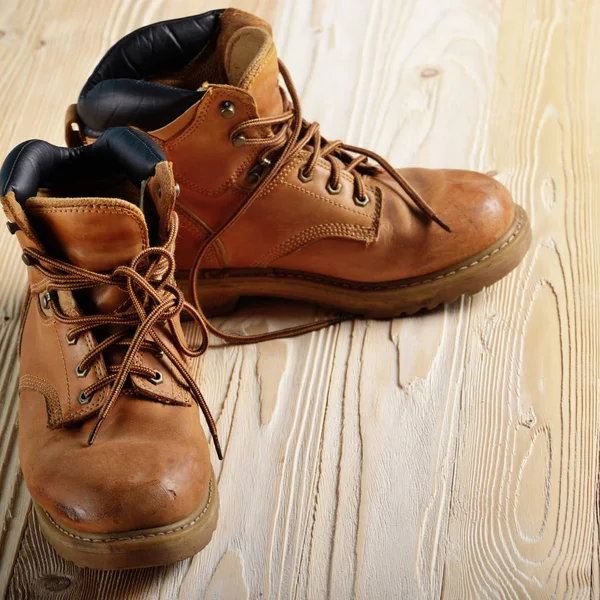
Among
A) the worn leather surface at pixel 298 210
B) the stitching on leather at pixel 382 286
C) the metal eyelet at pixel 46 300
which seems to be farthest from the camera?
the stitching on leather at pixel 382 286

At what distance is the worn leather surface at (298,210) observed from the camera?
1.13 meters

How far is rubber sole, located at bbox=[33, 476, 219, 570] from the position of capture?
91 centimetres

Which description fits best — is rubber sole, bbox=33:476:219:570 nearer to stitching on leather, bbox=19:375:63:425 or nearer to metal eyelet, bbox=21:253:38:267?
stitching on leather, bbox=19:375:63:425

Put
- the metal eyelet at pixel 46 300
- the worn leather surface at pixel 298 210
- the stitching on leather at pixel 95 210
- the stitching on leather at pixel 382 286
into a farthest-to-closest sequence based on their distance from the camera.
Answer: the stitching on leather at pixel 382 286, the worn leather surface at pixel 298 210, the metal eyelet at pixel 46 300, the stitching on leather at pixel 95 210

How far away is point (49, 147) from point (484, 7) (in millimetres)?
1274

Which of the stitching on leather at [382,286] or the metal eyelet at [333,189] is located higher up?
the metal eyelet at [333,189]

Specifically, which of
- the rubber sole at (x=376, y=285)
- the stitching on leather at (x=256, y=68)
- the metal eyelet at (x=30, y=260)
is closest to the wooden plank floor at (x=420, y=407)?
the rubber sole at (x=376, y=285)

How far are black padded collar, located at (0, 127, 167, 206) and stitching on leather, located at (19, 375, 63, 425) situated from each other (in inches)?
8.9

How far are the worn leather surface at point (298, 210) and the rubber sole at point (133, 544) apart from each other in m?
0.42

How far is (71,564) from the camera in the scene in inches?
39.0

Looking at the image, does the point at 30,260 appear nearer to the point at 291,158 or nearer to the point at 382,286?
the point at 291,158

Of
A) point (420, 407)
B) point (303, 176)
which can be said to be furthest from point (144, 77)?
point (420, 407)

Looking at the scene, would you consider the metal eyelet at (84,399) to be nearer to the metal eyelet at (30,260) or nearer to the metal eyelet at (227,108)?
the metal eyelet at (30,260)

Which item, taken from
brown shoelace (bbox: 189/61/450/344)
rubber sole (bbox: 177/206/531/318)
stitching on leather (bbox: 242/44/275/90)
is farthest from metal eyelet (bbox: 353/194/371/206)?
stitching on leather (bbox: 242/44/275/90)
